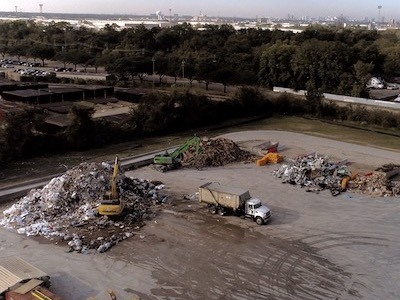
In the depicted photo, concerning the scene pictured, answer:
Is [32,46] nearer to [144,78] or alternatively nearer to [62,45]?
[62,45]

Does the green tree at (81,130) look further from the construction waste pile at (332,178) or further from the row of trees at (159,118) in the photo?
the construction waste pile at (332,178)

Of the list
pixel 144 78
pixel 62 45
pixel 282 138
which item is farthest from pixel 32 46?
pixel 282 138

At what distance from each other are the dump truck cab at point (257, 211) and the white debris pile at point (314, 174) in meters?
4.74

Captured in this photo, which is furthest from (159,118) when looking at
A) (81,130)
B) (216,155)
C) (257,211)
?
(257,211)

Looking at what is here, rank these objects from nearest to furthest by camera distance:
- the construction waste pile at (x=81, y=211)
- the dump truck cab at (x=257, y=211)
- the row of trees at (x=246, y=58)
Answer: the construction waste pile at (x=81, y=211) < the dump truck cab at (x=257, y=211) < the row of trees at (x=246, y=58)

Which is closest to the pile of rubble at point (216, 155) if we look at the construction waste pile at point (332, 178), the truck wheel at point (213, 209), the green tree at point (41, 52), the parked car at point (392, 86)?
the construction waste pile at point (332, 178)

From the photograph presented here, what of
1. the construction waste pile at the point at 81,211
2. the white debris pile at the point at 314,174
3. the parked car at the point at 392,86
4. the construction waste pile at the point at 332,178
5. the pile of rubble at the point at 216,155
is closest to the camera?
the construction waste pile at the point at 81,211

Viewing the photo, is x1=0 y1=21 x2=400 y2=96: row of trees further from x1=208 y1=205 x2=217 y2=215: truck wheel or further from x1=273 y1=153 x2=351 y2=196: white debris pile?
x1=208 y1=205 x2=217 y2=215: truck wheel

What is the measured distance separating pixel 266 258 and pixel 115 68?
42793mm

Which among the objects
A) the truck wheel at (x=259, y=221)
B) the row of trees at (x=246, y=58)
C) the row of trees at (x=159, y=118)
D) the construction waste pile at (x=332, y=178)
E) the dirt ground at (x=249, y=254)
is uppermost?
the row of trees at (x=246, y=58)

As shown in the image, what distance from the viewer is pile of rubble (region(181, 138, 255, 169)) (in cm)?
2666

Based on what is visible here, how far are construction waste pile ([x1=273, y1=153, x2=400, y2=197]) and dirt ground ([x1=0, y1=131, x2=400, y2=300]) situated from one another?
747mm

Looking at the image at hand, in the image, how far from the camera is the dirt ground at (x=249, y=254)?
14.4 meters

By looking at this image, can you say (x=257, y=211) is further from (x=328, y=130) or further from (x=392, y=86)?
(x=392, y=86)
